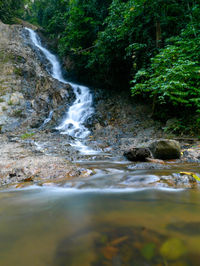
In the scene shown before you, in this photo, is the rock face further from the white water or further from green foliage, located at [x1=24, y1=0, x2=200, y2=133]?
green foliage, located at [x1=24, y1=0, x2=200, y2=133]

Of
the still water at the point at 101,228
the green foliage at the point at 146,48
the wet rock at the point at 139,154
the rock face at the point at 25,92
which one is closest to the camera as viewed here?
the still water at the point at 101,228

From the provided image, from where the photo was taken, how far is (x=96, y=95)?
12.0 metres

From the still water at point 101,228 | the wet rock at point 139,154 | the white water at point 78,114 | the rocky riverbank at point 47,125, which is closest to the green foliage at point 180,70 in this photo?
the rocky riverbank at point 47,125

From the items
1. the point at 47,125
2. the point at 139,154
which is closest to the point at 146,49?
the point at 47,125

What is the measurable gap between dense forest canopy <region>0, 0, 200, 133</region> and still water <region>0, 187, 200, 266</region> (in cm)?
446

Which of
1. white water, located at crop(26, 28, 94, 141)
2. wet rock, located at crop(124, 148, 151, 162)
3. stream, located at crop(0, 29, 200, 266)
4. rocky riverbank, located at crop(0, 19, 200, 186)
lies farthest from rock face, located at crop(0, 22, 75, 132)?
stream, located at crop(0, 29, 200, 266)

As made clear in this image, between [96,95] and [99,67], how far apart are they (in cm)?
244

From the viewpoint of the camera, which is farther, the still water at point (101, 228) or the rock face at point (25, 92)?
the rock face at point (25, 92)

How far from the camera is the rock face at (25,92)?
969 cm

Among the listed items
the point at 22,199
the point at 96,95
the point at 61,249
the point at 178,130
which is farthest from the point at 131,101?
the point at 61,249

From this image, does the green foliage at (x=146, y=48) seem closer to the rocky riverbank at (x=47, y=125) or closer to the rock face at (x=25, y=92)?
the rocky riverbank at (x=47, y=125)

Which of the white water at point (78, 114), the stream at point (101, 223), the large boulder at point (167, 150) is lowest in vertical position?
the stream at point (101, 223)

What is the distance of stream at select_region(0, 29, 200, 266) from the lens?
110 cm

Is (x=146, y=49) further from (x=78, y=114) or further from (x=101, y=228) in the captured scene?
(x=101, y=228)
